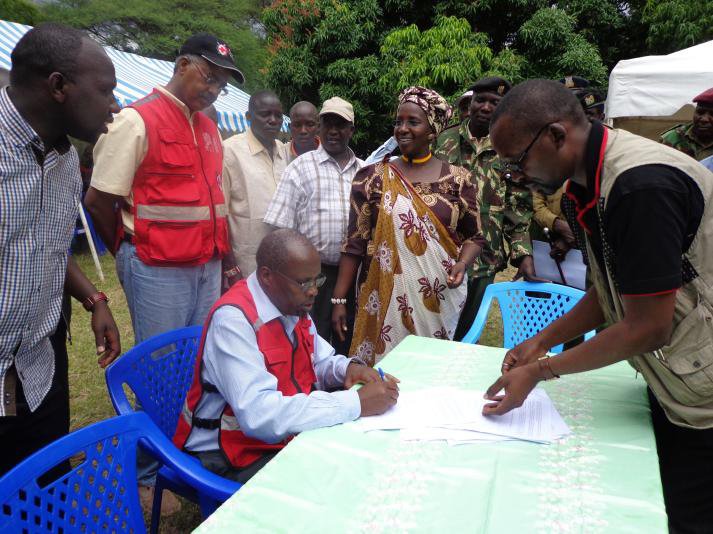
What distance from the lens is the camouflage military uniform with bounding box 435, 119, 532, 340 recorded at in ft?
10.8

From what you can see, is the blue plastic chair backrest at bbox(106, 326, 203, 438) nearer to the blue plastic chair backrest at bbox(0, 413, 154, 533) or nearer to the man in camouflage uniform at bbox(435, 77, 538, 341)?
the blue plastic chair backrest at bbox(0, 413, 154, 533)

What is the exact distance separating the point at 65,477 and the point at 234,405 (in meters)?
0.47

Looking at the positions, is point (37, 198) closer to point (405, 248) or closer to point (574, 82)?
point (405, 248)

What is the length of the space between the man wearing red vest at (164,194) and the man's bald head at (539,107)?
1663 mm

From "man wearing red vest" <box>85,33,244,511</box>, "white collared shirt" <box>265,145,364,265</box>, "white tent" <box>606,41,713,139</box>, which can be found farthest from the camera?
"white tent" <box>606,41,713,139</box>

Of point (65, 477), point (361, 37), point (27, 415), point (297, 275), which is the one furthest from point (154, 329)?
point (361, 37)

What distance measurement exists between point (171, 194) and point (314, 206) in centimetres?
86

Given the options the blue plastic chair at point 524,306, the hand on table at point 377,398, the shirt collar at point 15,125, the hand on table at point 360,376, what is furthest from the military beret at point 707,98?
the shirt collar at point 15,125

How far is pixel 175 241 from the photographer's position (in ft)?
8.28

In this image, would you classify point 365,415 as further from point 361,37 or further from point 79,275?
point 361,37

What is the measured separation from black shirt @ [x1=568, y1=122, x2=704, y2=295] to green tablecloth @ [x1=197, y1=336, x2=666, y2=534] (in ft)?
1.46

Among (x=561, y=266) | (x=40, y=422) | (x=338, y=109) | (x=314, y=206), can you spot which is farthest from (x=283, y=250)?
(x=561, y=266)

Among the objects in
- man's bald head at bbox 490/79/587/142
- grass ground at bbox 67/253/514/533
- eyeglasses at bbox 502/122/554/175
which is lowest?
grass ground at bbox 67/253/514/533

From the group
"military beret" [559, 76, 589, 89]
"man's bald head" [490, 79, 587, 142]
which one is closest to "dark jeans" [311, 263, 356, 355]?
"man's bald head" [490, 79, 587, 142]
